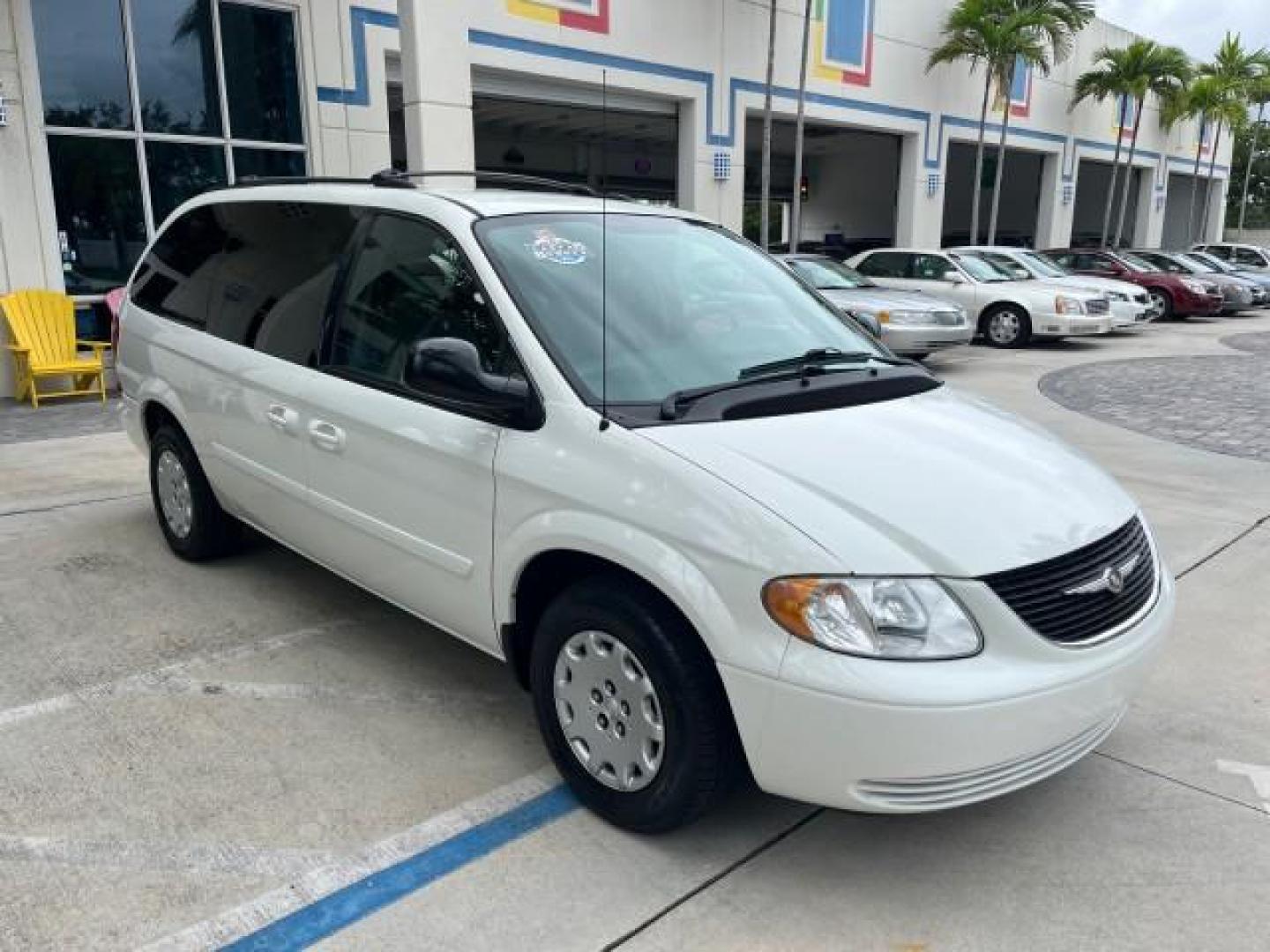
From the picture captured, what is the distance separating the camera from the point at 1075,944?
2473 mm

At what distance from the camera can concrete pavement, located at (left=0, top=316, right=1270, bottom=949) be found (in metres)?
2.55

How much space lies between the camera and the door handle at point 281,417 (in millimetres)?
3891

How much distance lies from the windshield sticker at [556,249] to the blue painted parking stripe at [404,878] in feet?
5.66

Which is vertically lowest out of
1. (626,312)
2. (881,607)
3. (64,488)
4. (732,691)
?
(64,488)

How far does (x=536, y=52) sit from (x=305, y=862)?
13892 millimetres

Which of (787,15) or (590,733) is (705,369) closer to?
(590,733)

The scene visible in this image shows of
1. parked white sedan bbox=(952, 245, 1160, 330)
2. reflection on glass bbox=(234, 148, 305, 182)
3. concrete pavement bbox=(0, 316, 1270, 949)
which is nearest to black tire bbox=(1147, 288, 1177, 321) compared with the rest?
parked white sedan bbox=(952, 245, 1160, 330)

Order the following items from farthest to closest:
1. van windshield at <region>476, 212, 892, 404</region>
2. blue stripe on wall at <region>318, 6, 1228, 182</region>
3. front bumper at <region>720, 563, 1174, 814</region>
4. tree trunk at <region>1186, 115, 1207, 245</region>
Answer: tree trunk at <region>1186, 115, 1207, 245</region> → blue stripe on wall at <region>318, 6, 1228, 182</region> → van windshield at <region>476, 212, 892, 404</region> → front bumper at <region>720, 563, 1174, 814</region>

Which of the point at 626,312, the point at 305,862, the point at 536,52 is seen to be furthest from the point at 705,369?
the point at 536,52

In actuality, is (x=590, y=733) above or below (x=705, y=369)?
below

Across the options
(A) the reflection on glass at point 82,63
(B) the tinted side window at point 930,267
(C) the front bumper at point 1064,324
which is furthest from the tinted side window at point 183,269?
(C) the front bumper at point 1064,324

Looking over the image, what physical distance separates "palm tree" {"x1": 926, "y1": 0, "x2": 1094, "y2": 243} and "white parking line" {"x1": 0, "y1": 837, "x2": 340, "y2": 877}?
22.5 m

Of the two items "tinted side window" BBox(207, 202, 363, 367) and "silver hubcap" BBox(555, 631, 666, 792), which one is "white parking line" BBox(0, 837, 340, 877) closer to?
"silver hubcap" BBox(555, 631, 666, 792)

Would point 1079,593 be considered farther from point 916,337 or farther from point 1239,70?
point 1239,70
